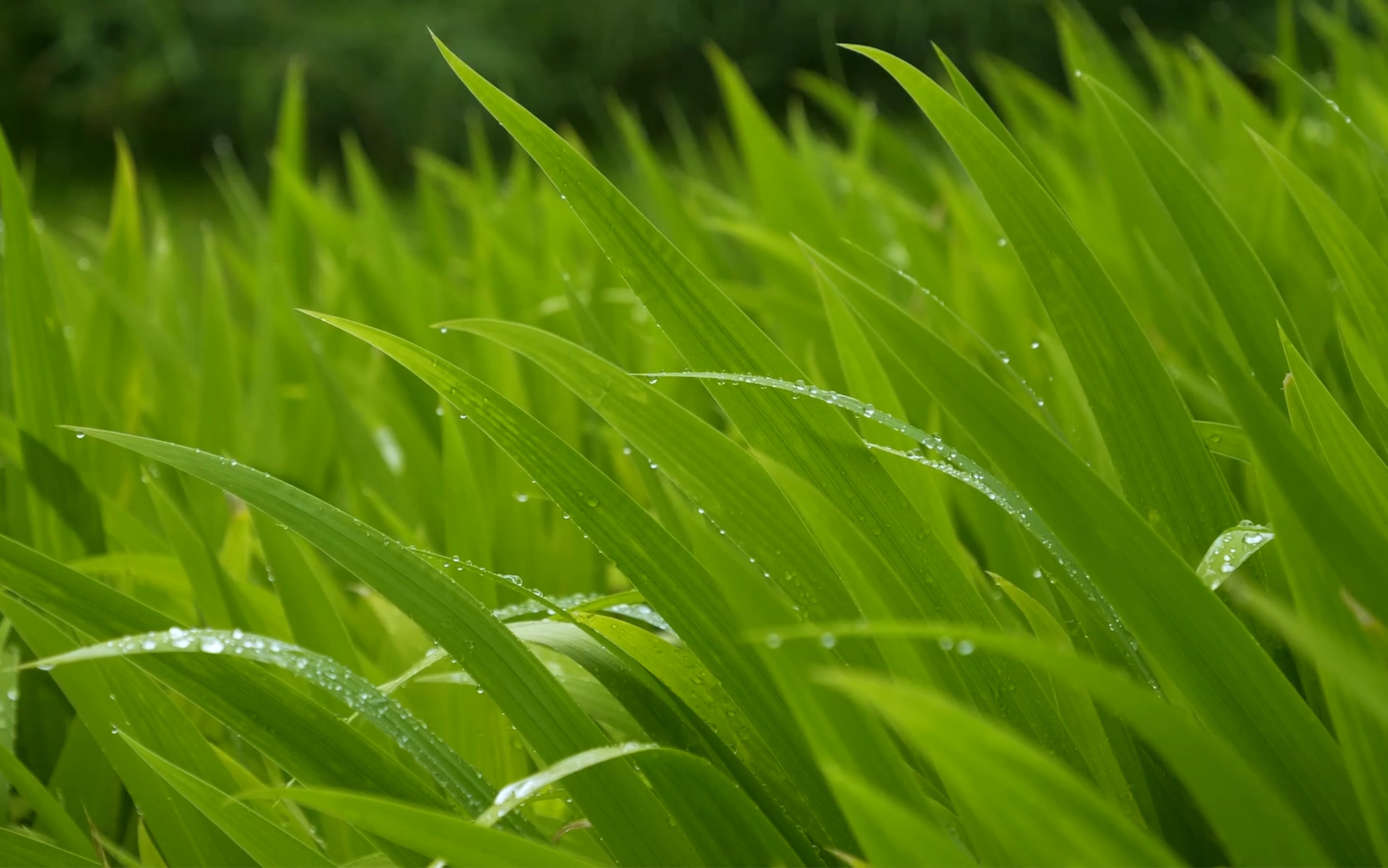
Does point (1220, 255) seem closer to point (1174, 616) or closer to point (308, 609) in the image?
point (1174, 616)

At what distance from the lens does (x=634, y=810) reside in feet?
1.74

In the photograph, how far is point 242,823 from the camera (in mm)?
542

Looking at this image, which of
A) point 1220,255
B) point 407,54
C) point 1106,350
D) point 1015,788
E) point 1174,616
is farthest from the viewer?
point 407,54

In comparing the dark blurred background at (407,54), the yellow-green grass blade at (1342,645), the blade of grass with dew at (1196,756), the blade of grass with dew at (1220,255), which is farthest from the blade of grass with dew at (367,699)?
the dark blurred background at (407,54)

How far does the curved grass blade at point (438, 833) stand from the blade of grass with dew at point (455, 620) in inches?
3.0

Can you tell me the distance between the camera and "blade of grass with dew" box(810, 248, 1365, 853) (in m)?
0.46

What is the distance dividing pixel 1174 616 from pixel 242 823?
393mm

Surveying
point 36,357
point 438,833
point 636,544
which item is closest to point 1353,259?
point 636,544

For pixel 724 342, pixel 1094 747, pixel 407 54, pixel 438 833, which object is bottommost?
pixel 1094 747

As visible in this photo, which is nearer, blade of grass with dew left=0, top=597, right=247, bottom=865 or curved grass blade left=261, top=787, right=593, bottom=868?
curved grass blade left=261, top=787, right=593, bottom=868

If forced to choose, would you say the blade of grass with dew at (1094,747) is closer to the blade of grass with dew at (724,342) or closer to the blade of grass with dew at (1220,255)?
the blade of grass with dew at (724,342)

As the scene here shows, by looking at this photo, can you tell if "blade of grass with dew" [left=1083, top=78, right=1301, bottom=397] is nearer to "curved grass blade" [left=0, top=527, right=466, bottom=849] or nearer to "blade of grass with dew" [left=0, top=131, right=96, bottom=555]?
"curved grass blade" [left=0, top=527, right=466, bottom=849]

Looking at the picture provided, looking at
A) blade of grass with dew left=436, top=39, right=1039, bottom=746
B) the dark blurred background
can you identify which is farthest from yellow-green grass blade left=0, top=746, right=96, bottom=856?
the dark blurred background

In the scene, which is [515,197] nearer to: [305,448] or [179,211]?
[305,448]
